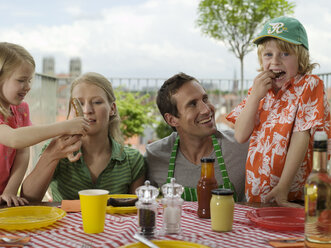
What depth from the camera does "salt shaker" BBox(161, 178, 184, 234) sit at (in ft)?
4.02

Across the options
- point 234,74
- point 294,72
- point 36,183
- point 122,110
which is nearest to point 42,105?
point 122,110

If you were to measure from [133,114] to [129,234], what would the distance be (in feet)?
20.7

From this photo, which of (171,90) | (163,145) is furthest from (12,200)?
(171,90)

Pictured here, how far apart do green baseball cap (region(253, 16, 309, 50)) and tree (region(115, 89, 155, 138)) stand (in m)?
5.63

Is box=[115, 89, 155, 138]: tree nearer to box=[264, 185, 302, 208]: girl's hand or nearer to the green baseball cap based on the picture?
the green baseball cap

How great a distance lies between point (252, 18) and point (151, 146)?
6.16 metres

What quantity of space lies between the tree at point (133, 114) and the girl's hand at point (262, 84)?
5.64 metres

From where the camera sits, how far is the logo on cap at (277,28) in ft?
5.95

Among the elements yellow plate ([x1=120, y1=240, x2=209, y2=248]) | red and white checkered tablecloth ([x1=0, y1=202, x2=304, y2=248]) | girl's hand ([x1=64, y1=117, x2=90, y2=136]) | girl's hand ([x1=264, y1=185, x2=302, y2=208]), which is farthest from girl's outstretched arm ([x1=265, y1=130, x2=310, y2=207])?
girl's hand ([x1=64, y1=117, x2=90, y2=136])

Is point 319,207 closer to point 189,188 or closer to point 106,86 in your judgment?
point 189,188

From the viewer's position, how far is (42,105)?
20.3 feet

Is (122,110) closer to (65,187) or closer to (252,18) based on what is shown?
(252,18)

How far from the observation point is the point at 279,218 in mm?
1389

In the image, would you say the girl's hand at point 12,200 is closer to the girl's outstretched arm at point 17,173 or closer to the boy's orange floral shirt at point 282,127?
the girl's outstretched arm at point 17,173
